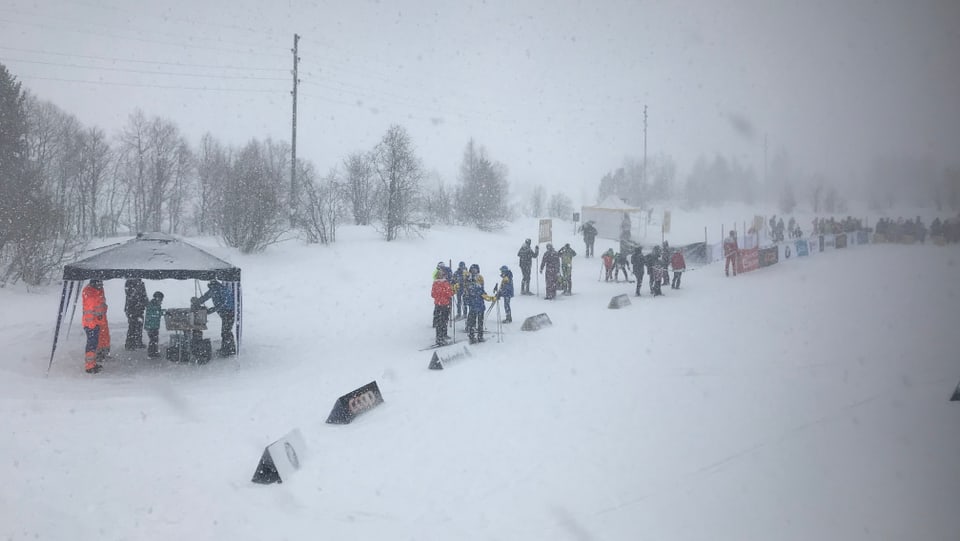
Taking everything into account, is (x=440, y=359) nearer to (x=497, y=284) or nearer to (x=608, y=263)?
(x=497, y=284)

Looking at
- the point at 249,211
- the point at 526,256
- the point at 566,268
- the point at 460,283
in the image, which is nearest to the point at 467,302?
the point at 460,283

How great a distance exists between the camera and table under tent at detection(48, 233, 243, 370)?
37.1ft

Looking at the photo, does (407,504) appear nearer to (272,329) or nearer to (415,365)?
(415,365)

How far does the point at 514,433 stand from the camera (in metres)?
8.16

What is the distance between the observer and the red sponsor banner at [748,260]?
26.1 metres

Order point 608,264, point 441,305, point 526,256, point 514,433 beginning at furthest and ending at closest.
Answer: point 608,264 → point 526,256 → point 441,305 → point 514,433

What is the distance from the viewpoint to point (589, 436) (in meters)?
8.00

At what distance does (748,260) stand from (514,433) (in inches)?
878

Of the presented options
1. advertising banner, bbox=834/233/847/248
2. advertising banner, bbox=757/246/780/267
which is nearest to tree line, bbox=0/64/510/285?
advertising banner, bbox=757/246/780/267

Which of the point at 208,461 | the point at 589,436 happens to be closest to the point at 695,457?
the point at 589,436

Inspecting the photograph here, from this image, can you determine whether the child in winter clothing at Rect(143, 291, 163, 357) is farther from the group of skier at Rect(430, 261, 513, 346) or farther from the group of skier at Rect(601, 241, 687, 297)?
the group of skier at Rect(601, 241, 687, 297)

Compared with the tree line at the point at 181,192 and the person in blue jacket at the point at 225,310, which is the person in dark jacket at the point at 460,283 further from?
the tree line at the point at 181,192

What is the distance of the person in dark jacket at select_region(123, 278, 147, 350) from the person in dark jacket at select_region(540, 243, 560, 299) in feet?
39.2

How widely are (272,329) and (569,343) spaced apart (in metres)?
8.36
